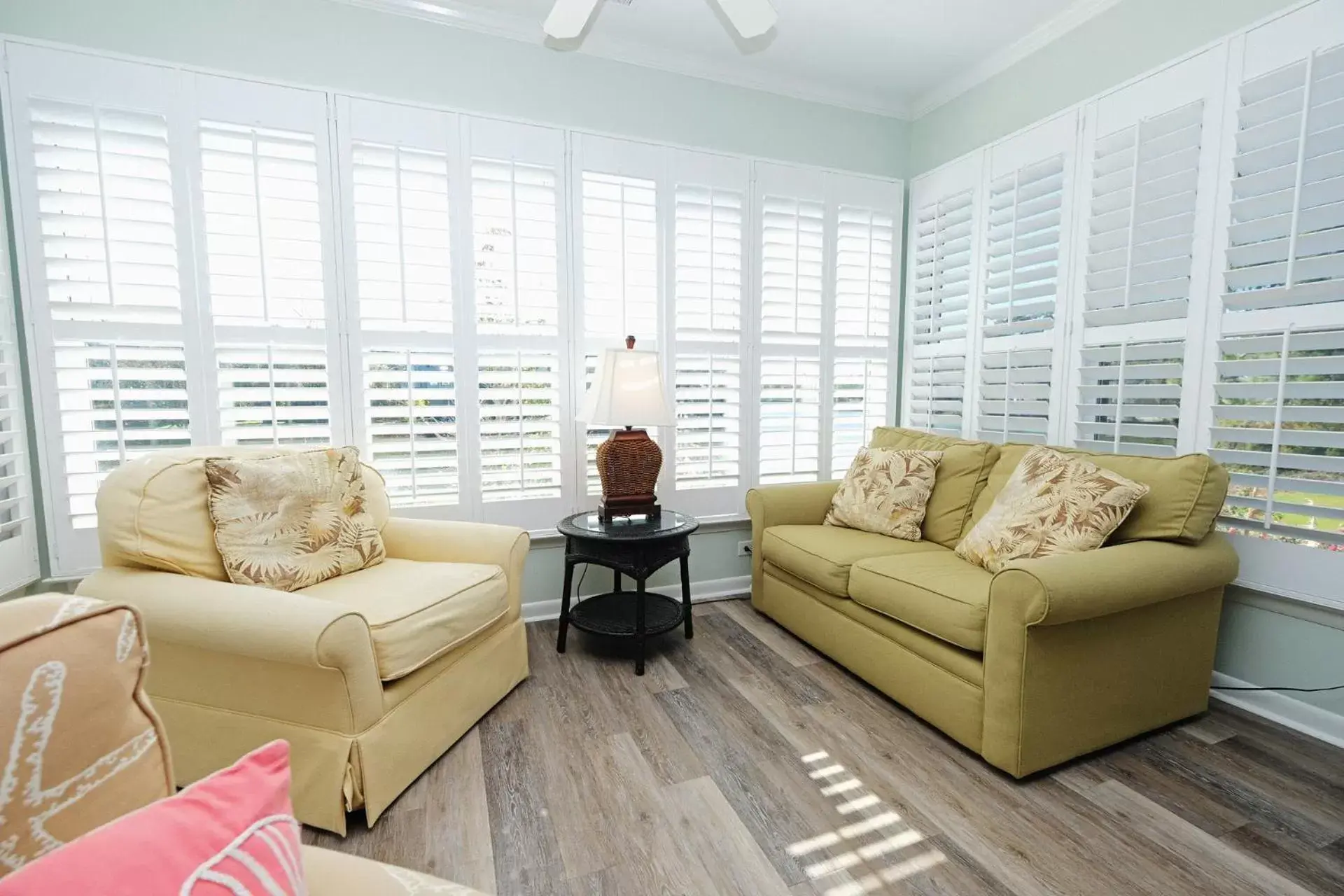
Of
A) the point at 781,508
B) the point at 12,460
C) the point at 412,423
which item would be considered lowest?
the point at 781,508

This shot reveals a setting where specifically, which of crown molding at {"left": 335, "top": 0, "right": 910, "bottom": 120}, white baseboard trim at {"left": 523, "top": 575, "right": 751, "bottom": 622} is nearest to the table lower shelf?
white baseboard trim at {"left": 523, "top": 575, "right": 751, "bottom": 622}

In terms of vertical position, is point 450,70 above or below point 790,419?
above

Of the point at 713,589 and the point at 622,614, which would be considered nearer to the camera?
the point at 622,614

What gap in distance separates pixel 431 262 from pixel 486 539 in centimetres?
123

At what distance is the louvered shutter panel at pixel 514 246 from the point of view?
2.60 m

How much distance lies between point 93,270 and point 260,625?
5.42 feet

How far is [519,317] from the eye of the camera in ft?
8.81

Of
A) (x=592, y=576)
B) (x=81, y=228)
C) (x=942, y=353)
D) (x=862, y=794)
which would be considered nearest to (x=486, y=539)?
(x=592, y=576)

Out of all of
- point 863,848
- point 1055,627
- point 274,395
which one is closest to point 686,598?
point 863,848

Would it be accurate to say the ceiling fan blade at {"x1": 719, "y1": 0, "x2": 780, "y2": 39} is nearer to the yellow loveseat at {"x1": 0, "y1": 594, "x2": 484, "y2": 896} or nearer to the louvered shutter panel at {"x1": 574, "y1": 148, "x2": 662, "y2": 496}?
the louvered shutter panel at {"x1": 574, "y1": 148, "x2": 662, "y2": 496}

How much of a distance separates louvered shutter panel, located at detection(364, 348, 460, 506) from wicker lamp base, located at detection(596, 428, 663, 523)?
0.66 metres

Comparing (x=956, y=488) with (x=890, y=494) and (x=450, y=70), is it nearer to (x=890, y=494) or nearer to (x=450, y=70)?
(x=890, y=494)

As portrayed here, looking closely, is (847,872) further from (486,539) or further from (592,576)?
(592,576)

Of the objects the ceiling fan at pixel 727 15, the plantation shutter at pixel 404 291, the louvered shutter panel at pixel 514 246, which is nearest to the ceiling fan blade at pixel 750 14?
the ceiling fan at pixel 727 15
